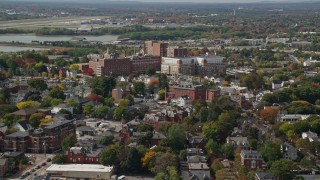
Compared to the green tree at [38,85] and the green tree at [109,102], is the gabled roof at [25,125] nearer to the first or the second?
the green tree at [109,102]

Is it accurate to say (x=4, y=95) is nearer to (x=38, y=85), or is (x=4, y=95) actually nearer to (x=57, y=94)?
(x=57, y=94)

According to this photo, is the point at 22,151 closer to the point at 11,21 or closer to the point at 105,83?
the point at 105,83

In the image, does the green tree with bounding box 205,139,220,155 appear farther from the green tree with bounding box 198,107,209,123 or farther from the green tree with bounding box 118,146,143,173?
the green tree with bounding box 198,107,209,123

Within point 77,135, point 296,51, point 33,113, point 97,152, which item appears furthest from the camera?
point 296,51

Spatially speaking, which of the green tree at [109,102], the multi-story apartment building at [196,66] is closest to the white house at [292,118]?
the green tree at [109,102]

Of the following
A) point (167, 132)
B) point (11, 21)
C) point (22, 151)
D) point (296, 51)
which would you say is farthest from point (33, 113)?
point (11, 21)

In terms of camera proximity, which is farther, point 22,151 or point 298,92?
point 298,92

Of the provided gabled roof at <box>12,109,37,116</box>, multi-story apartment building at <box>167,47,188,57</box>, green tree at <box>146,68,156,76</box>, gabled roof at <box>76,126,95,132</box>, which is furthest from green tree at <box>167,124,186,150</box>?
multi-story apartment building at <box>167,47,188,57</box>
